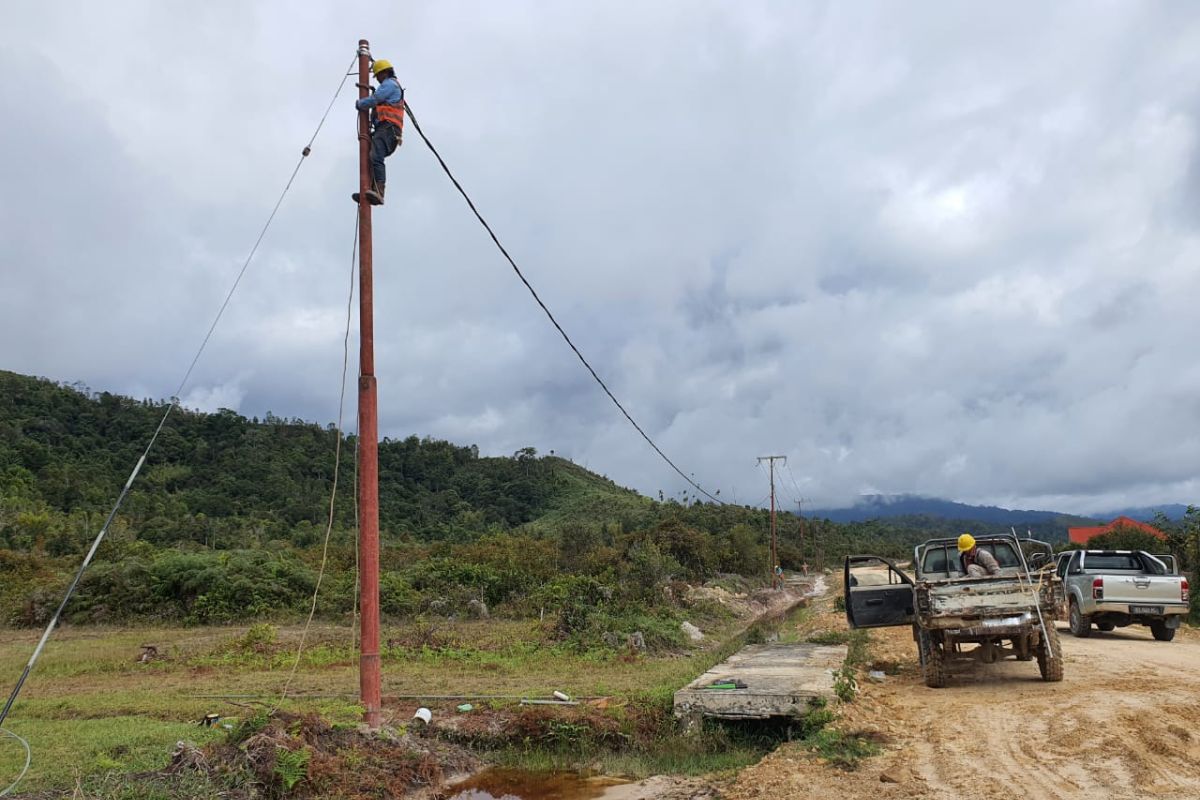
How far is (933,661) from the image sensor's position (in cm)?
1053

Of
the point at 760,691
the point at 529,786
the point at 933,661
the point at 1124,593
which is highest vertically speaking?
the point at 1124,593

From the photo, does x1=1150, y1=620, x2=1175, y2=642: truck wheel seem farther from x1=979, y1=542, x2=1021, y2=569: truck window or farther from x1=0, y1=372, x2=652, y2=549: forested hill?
x1=0, y1=372, x2=652, y2=549: forested hill

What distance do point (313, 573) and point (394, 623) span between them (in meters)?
6.02

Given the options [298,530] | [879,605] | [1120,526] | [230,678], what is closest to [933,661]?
[879,605]

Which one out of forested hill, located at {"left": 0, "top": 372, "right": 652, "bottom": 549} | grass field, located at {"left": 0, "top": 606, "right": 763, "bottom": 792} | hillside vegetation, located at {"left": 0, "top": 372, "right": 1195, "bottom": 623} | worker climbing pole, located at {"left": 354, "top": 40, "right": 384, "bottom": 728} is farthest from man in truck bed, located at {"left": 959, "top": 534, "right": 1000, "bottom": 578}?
forested hill, located at {"left": 0, "top": 372, "right": 652, "bottom": 549}

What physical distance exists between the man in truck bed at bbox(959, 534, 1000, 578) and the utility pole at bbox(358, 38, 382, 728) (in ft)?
27.3

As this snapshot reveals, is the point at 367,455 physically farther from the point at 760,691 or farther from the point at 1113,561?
the point at 1113,561

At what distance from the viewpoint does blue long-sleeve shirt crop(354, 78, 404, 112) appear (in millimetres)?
8641

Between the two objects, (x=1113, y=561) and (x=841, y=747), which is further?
(x=1113, y=561)

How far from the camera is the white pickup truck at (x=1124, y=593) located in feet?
49.9

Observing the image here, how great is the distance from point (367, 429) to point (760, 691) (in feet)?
18.8

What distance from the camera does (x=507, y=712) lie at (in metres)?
10.3

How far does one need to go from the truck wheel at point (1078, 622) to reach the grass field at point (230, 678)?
26.2 ft

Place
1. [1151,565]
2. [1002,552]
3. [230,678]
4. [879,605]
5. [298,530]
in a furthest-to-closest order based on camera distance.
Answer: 1. [298,530]
2. [1151,565]
3. [230,678]
4. [1002,552]
5. [879,605]
